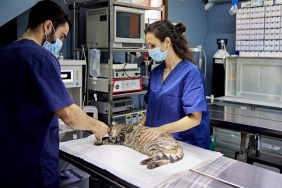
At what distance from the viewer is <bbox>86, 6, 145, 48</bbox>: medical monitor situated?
9.68ft

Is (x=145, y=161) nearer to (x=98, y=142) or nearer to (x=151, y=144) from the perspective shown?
(x=151, y=144)

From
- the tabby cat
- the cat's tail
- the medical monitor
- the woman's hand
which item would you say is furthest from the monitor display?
the cat's tail

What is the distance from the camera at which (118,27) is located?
117 inches

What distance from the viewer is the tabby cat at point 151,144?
147cm

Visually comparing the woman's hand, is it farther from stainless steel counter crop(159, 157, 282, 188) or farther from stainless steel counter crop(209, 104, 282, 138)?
stainless steel counter crop(209, 104, 282, 138)

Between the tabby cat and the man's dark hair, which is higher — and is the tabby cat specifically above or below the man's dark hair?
below

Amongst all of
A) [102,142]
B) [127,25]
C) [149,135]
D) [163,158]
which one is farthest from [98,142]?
[127,25]

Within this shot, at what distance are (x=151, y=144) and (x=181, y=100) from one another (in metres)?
0.37

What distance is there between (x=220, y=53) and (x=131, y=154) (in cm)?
319

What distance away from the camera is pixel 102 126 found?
1.62 m

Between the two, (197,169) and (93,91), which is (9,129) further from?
(93,91)

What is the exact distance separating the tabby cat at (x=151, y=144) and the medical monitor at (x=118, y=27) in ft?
4.25

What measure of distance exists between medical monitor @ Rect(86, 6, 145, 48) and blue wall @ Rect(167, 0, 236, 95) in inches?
54.7

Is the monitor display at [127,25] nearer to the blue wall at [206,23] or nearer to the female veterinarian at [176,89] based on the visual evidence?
the female veterinarian at [176,89]
